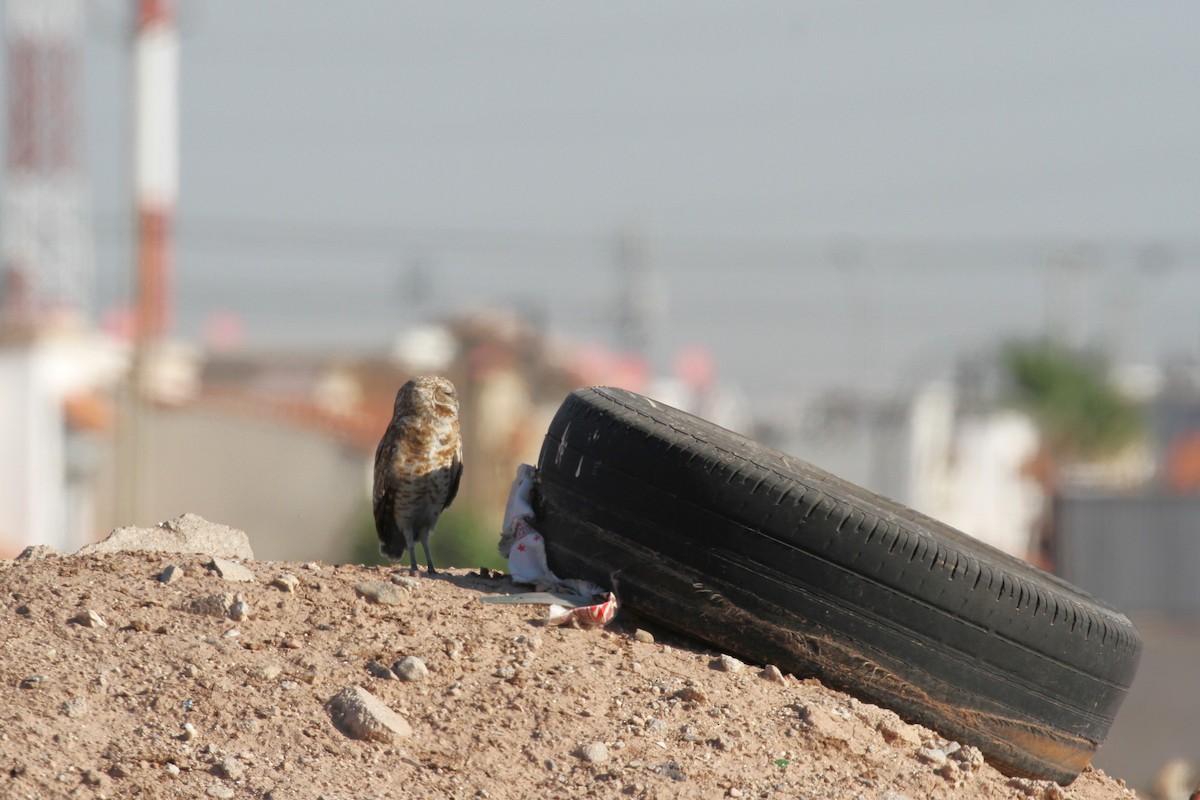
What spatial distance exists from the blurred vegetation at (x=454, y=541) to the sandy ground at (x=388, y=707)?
19.5m

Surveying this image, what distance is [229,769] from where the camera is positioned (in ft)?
12.2

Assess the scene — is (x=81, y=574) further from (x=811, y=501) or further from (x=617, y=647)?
(x=811, y=501)

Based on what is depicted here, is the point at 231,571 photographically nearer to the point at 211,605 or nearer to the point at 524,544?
the point at 211,605

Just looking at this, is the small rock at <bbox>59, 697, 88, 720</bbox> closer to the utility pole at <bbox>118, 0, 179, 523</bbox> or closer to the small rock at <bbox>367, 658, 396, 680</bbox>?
the small rock at <bbox>367, 658, 396, 680</bbox>

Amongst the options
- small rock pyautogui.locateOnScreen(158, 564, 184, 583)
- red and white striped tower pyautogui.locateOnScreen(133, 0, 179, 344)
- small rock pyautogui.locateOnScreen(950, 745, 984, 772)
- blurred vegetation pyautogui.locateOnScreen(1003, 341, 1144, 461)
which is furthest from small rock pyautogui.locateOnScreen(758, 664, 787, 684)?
blurred vegetation pyautogui.locateOnScreen(1003, 341, 1144, 461)

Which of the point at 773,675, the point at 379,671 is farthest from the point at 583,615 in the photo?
the point at 379,671

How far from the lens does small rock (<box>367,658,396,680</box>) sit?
419cm

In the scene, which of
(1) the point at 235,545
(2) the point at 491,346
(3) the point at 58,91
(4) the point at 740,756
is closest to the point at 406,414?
(1) the point at 235,545

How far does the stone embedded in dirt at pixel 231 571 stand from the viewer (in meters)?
4.74

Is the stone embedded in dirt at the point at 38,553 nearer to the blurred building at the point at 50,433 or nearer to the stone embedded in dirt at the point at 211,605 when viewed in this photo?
the stone embedded in dirt at the point at 211,605

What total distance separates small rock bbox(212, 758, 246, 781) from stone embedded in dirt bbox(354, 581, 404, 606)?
1.01 metres

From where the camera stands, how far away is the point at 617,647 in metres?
4.59

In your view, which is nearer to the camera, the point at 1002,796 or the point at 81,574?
the point at 1002,796

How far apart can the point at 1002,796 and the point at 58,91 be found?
36814 mm
